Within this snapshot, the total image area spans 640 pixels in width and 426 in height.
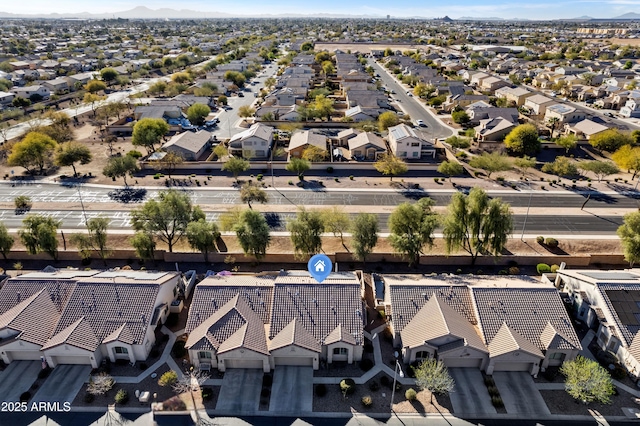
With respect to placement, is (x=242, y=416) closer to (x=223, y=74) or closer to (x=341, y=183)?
(x=341, y=183)

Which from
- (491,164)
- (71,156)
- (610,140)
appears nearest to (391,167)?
(491,164)

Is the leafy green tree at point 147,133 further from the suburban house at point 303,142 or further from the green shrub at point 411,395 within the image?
the green shrub at point 411,395

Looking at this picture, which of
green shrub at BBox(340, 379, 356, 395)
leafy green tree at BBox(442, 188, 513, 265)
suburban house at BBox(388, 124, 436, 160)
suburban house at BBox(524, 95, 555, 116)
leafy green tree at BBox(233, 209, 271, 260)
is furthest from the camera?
suburban house at BBox(524, 95, 555, 116)

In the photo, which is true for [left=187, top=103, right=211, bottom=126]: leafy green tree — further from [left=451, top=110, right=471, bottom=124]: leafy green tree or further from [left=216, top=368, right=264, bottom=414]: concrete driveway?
[left=216, top=368, right=264, bottom=414]: concrete driveway

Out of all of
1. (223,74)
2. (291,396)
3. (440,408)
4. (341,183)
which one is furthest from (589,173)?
(223,74)

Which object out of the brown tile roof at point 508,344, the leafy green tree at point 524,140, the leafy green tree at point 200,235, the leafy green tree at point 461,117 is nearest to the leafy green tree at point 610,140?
the leafy green tree at point 524,140

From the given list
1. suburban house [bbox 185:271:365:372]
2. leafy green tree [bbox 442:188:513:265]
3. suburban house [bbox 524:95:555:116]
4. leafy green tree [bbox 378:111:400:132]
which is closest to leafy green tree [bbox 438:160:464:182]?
leafy green tree [bbox 442:188:513:265]
